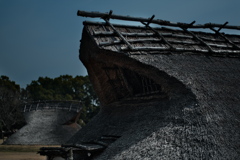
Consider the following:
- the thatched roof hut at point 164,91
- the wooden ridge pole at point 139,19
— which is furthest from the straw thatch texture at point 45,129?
the wooden ridge pole at point 139,19

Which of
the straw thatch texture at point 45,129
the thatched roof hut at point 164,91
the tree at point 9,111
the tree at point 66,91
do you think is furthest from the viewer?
the tree at point 66,91

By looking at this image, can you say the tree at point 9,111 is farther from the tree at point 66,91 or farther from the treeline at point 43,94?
the tree at point 66,91

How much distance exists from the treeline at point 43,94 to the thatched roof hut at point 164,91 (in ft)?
70.9

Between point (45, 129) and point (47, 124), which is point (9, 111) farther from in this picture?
point (45, 129)

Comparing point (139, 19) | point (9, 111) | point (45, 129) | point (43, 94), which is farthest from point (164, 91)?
point (43, 94)

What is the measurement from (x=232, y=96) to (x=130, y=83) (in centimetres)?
278

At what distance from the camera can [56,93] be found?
36.8 m

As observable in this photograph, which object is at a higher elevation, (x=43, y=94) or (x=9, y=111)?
(x=43, y=94)

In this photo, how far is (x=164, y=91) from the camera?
523cm

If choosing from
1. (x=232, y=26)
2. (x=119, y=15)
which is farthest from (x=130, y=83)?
(x=232, y=26)

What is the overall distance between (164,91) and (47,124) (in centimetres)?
1586

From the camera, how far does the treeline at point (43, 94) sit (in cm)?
2717

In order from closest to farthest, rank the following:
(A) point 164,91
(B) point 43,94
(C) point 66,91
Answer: (A) point 164,91 → (B) point 43,94 → (C) point 66,91

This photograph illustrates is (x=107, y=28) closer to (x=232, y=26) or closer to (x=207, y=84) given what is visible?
(x=207, y=84)
